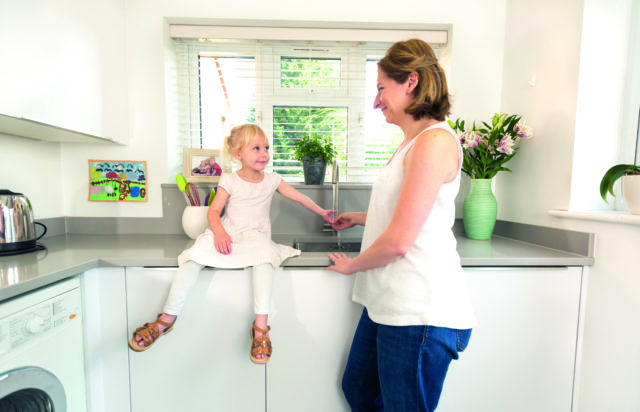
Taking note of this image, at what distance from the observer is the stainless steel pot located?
3.53 ft

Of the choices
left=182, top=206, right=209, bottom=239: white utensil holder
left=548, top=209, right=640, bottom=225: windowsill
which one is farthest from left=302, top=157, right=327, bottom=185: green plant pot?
left=548, top=209, right=640, bottom=225: windowsill

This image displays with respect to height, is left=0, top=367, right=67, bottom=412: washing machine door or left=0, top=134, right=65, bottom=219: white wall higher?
left=0, top=134, right=65, bottom=219: white wall

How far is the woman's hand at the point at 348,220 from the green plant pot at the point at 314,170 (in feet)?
1.34

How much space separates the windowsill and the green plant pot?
3.40 ft

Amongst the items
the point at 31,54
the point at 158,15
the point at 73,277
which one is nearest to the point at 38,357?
the point at 73,277

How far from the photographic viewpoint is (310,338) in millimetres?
1160

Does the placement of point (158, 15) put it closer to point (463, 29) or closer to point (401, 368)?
point (463, 29)

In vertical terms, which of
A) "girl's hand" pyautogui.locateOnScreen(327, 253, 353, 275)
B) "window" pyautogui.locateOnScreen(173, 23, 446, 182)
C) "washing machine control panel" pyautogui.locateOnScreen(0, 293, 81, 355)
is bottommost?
"washing machine control panel" pyautogui.locateOnScreen(0, 293, 81, 355)

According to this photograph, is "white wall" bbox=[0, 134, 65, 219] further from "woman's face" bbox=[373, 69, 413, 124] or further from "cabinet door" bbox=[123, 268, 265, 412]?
"woman's face" bbox=[373, 69, 413, 124]

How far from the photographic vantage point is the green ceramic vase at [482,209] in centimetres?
149

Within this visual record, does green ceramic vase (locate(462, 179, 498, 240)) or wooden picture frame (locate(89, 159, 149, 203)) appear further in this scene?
wooden picture frame (locate(89, 159, 149, 203))

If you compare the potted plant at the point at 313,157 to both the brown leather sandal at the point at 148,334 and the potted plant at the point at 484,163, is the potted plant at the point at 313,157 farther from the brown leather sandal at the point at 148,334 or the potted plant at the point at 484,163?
the brown leather sandal at the point at 148,334

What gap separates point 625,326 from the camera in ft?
3.43

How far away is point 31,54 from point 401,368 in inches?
57.5
